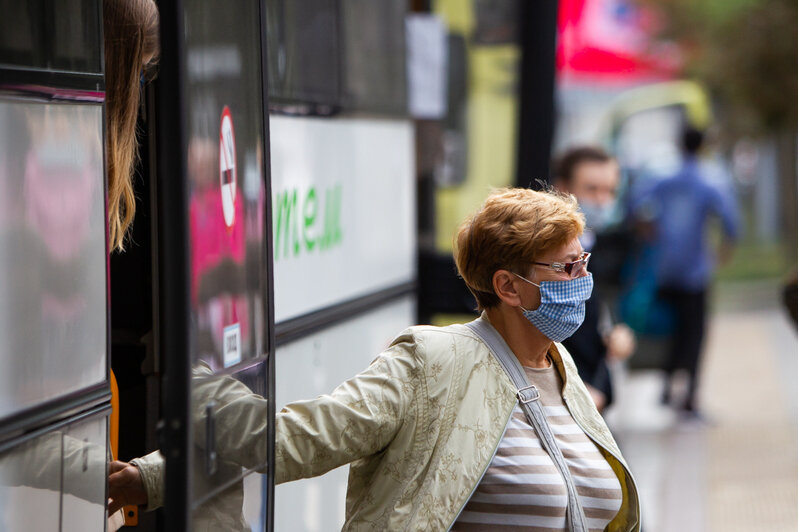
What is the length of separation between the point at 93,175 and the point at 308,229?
1.56 meters

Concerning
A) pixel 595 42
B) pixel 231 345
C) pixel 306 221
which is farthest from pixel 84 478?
pixel 595 42

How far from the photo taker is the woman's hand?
8.41ft

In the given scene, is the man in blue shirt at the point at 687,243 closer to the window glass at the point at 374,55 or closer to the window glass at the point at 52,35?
the window glass at the point at 374,55

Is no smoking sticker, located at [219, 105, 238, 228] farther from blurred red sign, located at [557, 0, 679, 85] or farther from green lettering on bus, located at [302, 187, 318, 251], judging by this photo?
blurred red sign, located at [557, 0, 679, 85]

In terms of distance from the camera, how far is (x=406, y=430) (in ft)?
8.68

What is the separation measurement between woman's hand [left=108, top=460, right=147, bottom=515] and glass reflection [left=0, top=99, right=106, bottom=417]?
0.20m

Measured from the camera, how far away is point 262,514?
2.60 meters

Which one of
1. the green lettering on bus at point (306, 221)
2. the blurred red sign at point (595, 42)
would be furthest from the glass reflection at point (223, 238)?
the blurred red sign at point (595, 42)

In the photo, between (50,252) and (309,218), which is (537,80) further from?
(50,252)

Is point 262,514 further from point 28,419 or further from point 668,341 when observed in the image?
point 668,341

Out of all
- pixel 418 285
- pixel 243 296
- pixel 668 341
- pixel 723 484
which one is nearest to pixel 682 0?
pixel 668 341

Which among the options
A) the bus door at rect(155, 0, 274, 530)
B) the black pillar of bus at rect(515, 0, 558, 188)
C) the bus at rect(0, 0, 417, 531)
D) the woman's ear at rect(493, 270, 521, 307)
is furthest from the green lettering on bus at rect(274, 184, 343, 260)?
the black pillar of bus at rect(515, 0, 558, 188)

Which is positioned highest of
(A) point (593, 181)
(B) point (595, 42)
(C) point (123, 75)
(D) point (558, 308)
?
(B) point (595, 42)

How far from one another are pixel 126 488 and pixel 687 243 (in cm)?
742
